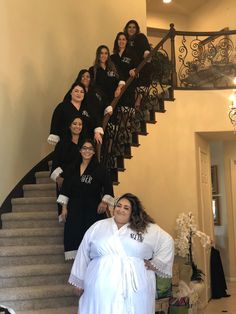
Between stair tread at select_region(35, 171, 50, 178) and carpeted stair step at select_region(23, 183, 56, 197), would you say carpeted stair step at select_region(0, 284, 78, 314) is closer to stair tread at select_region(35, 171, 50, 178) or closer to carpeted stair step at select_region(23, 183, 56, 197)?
carpeted stair step at select_region(23, 183, 56, 197)

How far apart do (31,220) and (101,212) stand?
4.17 feet

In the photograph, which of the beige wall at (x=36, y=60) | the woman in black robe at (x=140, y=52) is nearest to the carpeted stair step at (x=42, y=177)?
the beige wall at (x=36, y=60)

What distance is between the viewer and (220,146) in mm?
9469

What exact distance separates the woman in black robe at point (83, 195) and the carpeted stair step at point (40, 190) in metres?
1.47

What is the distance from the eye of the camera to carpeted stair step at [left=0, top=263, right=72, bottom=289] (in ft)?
13.4

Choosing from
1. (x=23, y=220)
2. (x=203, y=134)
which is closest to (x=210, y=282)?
(x=203, y=134)

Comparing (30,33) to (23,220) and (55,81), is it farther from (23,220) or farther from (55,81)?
(23,220)

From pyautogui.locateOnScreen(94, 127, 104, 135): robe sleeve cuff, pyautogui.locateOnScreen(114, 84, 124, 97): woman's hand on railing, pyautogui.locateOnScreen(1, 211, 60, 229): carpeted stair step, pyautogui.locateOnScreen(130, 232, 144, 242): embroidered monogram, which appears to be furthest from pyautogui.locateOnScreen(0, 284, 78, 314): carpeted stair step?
pyautogui.locateOnScreen(114, 84, 124, 97): woman's hand on railing

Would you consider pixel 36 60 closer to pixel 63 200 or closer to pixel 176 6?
pixel 63 200

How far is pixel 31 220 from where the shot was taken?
4.82 meters

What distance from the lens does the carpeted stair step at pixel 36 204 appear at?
16.7 ft

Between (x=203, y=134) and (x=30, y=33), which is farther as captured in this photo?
(x=203, y=134)

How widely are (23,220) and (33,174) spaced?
1.27m

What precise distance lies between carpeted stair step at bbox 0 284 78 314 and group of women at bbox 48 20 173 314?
34 cm
